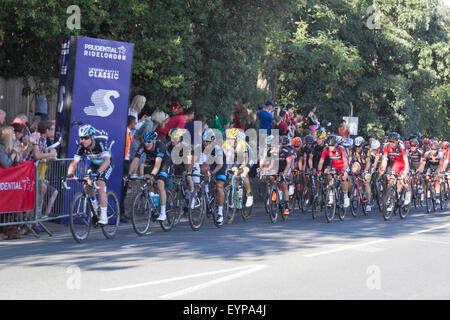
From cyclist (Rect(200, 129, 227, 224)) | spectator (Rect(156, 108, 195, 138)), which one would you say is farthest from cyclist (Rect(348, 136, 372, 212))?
cyclist (Rect(200, 129, 227, 224))

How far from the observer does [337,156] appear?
18750 mm

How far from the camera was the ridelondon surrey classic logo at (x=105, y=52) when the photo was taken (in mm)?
15350

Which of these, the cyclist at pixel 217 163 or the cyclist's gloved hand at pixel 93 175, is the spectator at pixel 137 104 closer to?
the cyclist at pixel 217 163

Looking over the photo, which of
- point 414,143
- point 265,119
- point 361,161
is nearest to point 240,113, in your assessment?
point 265,119

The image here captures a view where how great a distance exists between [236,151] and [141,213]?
10.4 ft

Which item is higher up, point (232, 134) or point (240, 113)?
point (240, 113)

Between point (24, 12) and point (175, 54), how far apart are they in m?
4.38

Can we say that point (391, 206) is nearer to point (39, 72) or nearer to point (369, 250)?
point (369, 250)

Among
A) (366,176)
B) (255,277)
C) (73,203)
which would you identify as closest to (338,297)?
(255,277)

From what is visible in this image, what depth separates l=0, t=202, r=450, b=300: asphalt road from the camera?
8.45 metres

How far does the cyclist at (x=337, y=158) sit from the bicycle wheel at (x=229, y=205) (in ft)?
10.4

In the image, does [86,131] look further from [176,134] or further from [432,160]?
[432,160]

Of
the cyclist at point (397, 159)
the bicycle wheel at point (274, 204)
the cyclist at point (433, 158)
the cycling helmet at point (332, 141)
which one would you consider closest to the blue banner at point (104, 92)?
the bicycle wheel at point (274, 204)

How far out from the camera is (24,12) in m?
16.4
